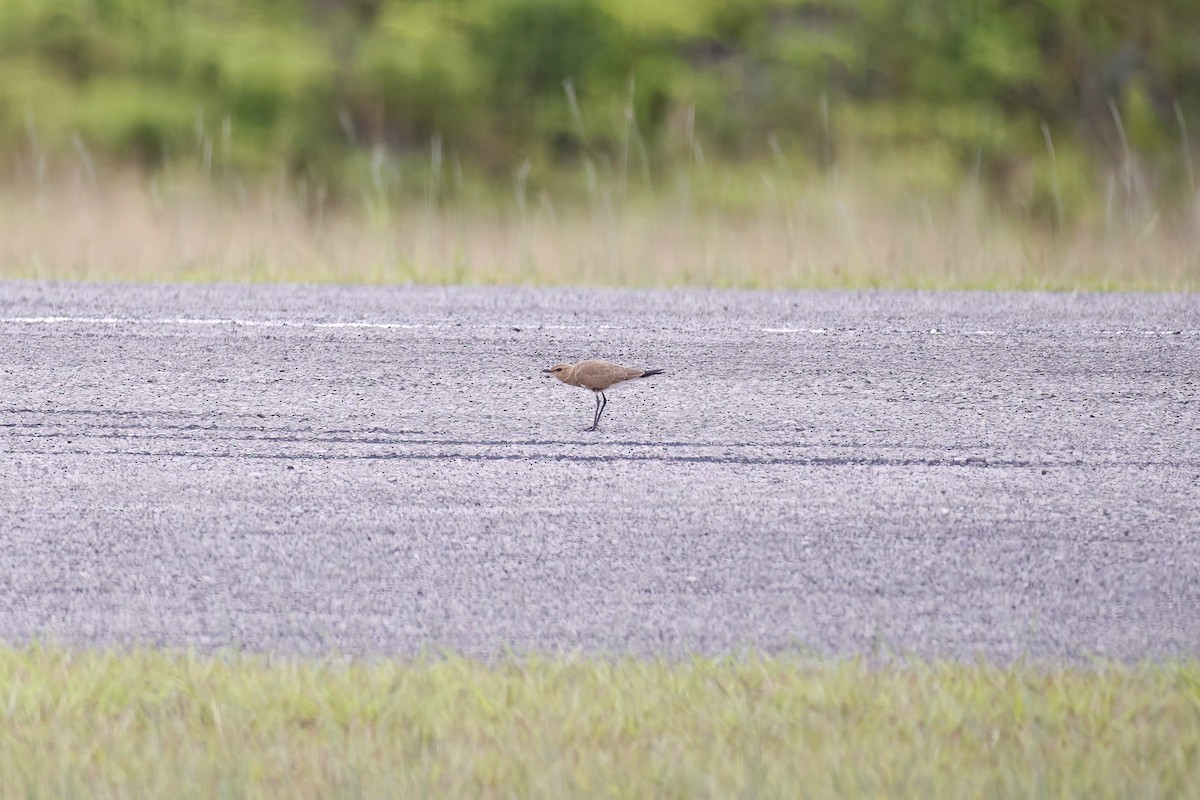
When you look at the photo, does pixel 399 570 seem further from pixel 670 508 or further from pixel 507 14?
pixel 507 14

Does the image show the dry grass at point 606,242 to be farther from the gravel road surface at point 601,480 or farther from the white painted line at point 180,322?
the white painted line at point 180,322

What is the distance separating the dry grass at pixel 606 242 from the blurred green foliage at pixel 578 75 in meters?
6.14

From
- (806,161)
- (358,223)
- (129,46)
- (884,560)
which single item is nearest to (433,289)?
(358,223)

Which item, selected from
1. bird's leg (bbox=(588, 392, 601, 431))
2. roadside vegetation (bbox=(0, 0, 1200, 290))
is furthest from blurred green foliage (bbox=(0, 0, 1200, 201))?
bird's leg (bbox=(588, 392, 601, 431))

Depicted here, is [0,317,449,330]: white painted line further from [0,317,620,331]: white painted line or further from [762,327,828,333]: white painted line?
[762,327,828,333]: white painted line

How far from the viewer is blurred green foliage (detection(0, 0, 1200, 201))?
734 inches

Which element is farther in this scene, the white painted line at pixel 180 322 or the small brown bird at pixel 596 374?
the white painted line at pixel 180 322

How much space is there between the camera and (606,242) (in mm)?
10742

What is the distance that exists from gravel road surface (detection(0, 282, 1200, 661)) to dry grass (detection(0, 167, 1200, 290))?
161 cm

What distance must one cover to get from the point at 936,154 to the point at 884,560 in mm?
14458

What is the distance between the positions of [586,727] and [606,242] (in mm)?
7561

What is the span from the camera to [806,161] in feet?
56.1

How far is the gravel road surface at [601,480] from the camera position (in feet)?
14.0

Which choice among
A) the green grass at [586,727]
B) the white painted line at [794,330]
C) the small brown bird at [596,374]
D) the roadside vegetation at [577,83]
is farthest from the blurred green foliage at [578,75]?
the green grass at [586,727]
